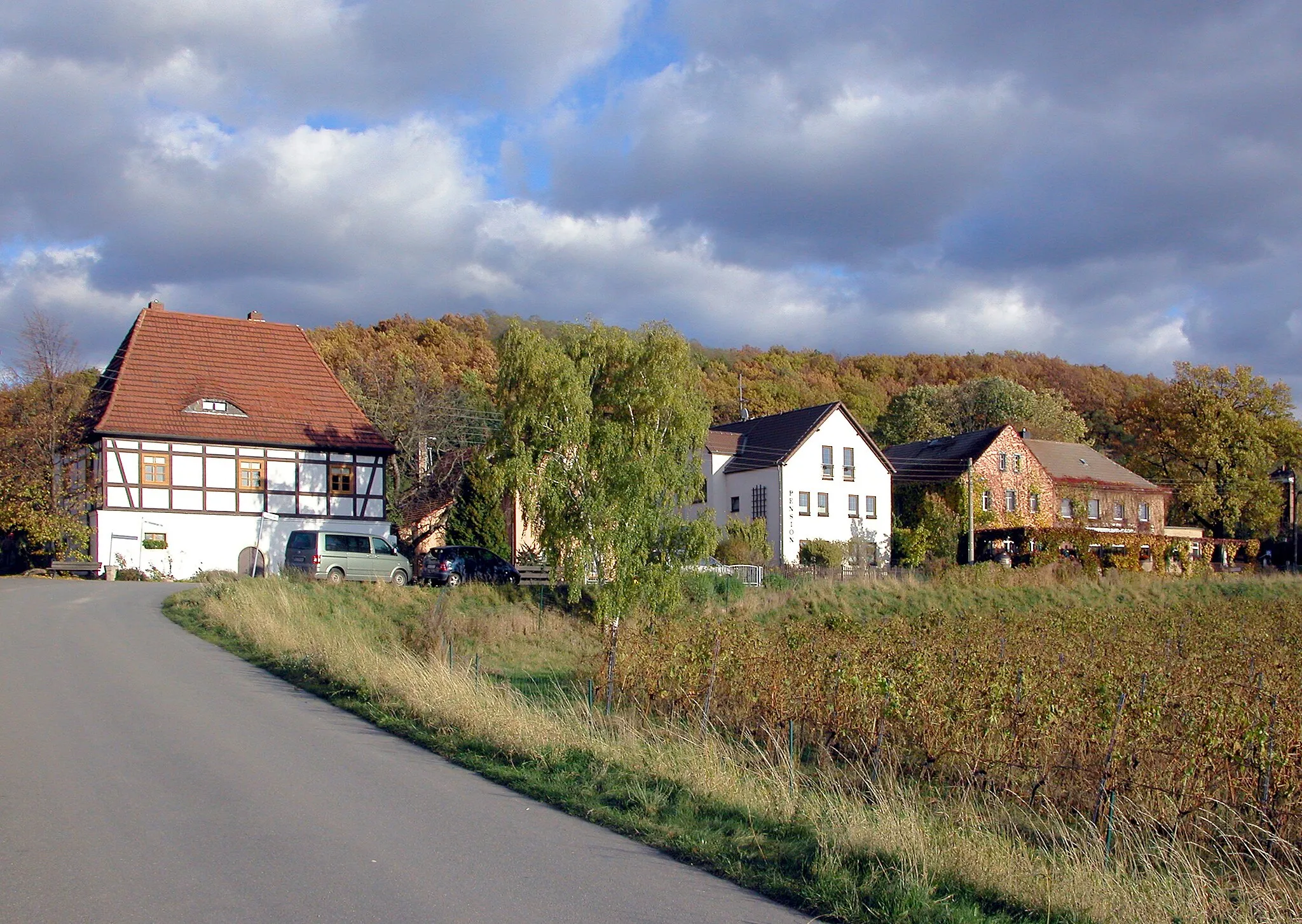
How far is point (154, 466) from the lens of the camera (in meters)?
41.3

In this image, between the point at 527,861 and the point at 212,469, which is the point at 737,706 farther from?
the point at 212,469

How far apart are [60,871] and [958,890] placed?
5.27 meters

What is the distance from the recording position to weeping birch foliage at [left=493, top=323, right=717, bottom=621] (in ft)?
97.2

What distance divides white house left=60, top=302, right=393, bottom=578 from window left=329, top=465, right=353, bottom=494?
4cm

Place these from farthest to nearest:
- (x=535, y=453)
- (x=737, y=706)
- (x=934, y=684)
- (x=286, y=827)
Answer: (x=535, y=453), (x=737, y=706), (x=934, y=684), (x=286, y=827)

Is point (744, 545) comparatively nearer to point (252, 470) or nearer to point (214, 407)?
point (252, 470)

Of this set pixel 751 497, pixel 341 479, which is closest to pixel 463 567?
pixel 341 479

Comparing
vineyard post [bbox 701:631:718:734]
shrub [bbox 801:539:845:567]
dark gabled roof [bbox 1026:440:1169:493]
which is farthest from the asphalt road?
dark gabled roof [bbox 1026:440:1169:493]

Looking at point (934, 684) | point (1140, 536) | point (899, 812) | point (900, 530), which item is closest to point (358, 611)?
point (934, 684)

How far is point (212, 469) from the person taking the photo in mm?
42344

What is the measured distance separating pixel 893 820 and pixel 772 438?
160ft

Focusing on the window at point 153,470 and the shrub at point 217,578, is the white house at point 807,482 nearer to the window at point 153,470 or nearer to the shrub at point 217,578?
the window at point 153,470

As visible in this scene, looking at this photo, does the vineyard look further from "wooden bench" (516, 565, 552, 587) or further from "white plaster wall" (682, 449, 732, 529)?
"white plaster wall" (682, 449, 732, 529)

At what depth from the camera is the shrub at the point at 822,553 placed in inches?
1989
